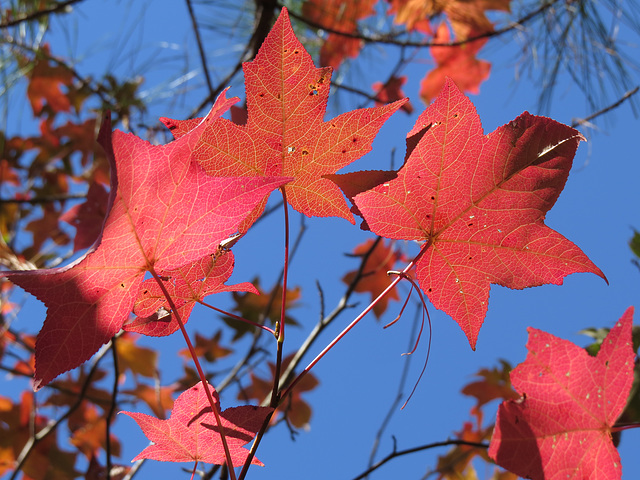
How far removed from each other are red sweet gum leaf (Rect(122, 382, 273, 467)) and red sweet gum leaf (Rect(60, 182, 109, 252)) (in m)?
0.72

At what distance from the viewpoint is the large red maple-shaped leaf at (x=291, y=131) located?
41 centimetres

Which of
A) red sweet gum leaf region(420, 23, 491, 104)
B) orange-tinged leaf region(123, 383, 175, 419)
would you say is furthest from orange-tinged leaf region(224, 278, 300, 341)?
red sweet gum leaf region(420, 23, 491, 104)

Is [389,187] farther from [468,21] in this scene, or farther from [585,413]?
[468,21]

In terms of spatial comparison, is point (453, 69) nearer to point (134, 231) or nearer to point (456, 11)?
point (456, 11)

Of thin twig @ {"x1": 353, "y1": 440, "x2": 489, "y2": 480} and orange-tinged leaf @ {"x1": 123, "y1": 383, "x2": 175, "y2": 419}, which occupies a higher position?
orange-tinged leaf @ {"x1": 123, "y1": 383, "x2": 175, "y2": 419}

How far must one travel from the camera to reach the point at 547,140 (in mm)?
396

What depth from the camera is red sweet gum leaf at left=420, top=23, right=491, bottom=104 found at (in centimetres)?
195

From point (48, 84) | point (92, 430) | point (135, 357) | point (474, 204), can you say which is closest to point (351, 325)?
point (474, 204)

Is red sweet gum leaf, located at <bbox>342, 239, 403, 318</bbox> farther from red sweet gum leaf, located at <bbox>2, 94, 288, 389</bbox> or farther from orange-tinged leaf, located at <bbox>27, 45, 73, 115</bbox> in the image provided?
orange-tinged leaf, located at <bbox>27, 45, 73, 115</bbox>

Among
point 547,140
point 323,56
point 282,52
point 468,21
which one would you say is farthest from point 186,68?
point 547,140

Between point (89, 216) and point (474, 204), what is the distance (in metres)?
0.95

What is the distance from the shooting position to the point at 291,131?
1.40 ft

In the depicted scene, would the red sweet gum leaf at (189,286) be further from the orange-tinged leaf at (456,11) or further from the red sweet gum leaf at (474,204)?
the orange-tinged leaf at (456,11)

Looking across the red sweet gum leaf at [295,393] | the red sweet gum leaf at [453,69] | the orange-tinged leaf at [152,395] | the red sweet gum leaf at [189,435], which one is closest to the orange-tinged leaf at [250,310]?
the red sweet gum leaf at [295,393]
